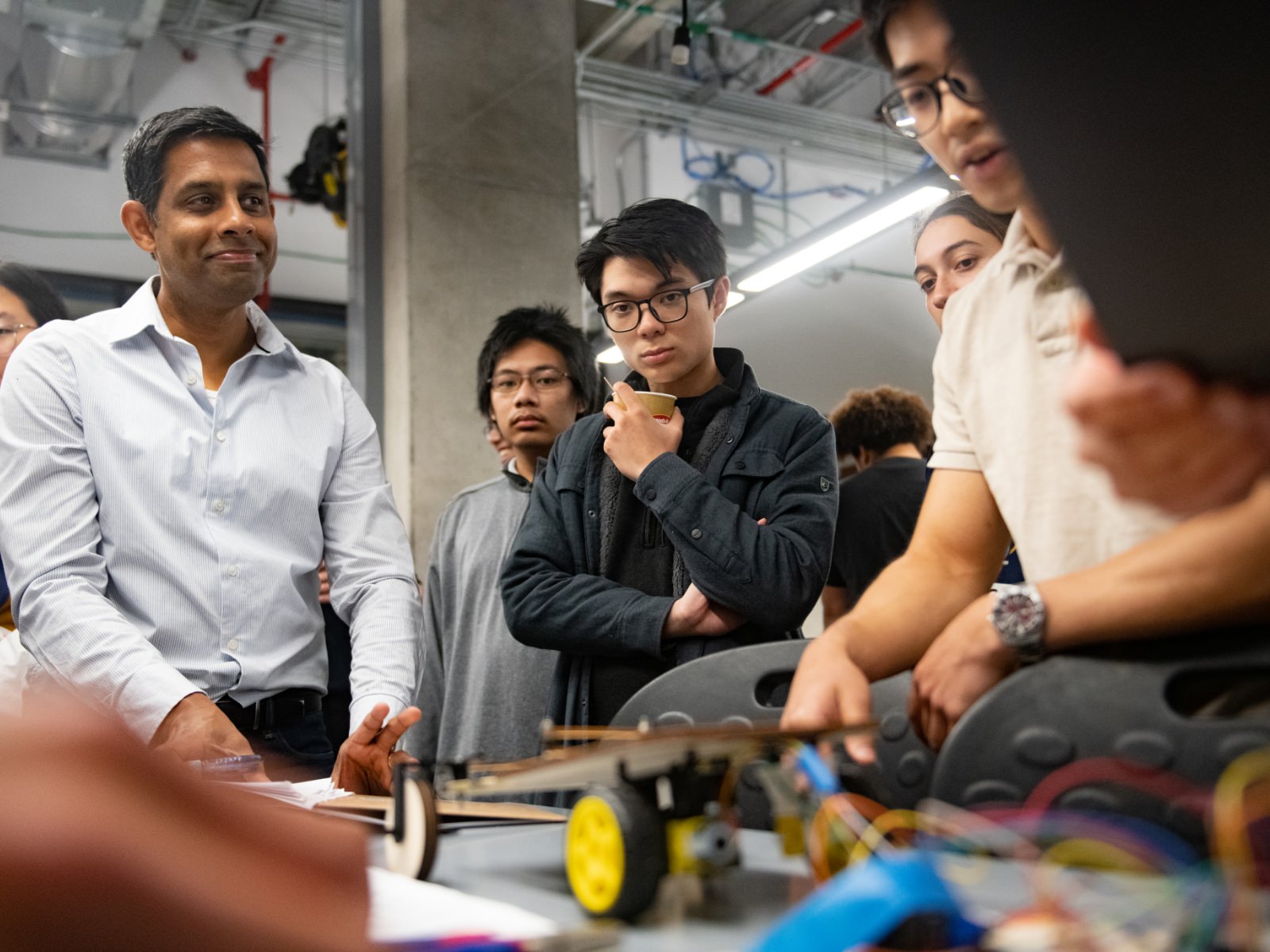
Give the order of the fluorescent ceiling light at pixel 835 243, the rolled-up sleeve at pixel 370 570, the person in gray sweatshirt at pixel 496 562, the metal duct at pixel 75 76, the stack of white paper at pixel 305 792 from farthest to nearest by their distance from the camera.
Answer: the metal duct at pixel 75 76 → the person in gray sweatshirt at pixel 496 562 → the fluorescent ceiling light at pixel 835 243 → the rolled-up sleeve at pixel 370 570 → the stack of white paper at pixel 305 792

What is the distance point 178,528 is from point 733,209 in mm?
3110

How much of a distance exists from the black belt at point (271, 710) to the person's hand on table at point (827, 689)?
763mm

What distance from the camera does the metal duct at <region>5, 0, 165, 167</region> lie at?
385cm

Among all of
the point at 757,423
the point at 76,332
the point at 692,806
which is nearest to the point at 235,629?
the point at 76,332

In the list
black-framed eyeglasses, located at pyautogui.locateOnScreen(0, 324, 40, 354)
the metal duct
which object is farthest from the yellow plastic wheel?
the metal duct

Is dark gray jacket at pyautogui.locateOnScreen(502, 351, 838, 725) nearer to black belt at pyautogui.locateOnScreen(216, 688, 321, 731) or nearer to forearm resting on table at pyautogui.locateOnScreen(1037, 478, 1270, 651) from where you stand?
black belt at pyautogui.locateOnScreen(216, 688, 321, 731)

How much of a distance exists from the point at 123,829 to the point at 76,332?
119 centimetres

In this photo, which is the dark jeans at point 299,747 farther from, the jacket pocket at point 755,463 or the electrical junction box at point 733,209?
the electrical junction box at point 733,209

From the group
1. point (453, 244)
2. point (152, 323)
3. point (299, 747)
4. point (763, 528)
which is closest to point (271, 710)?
point (299, 747)

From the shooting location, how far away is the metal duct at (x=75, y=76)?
385 centimetres

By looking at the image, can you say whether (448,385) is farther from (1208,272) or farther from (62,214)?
(1208,272)

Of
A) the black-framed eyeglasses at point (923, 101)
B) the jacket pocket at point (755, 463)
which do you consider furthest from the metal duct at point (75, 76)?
the black-framed eyeglasses at point (923, 101)

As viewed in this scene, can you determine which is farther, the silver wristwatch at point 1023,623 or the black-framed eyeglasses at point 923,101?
the silver wristwatch at point 1023,623

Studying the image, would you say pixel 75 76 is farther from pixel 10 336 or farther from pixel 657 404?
pixel 657 404
